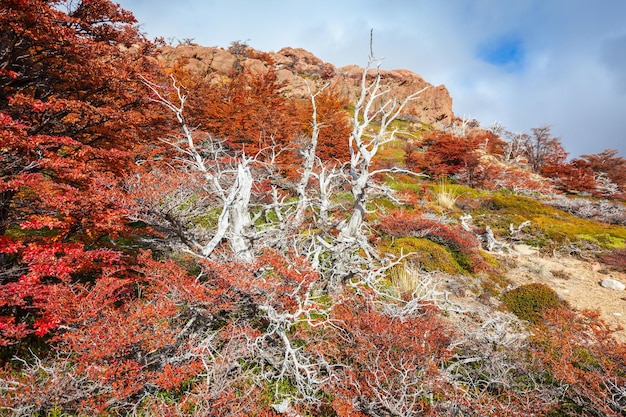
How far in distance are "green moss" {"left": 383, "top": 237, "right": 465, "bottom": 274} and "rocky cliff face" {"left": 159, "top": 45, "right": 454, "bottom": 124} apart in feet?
92.1

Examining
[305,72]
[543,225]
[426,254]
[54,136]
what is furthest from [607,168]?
[305,72]

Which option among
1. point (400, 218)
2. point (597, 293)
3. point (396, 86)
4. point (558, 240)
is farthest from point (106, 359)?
point (396, 86)

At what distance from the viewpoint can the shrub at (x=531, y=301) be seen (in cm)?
616

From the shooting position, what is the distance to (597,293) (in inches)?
285

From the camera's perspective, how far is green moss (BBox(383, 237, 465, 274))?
26.4 ft

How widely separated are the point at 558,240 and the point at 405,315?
9.10 m

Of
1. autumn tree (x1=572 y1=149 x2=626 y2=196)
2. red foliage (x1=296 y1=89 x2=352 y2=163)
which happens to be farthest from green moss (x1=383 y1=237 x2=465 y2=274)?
autumn tree (x1=572 y1=149 x2=626 y2=196)

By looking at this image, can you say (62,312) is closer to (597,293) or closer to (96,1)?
(96,1)

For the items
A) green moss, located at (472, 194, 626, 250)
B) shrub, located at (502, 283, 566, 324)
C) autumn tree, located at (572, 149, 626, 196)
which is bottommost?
shrub, located at (502, 283, 566, 324)

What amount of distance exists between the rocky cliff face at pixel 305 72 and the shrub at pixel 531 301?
101 ft

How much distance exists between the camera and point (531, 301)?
644 centimetres

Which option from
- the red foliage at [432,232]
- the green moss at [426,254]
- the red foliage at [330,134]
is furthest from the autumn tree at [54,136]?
the red foliage at [330,134]

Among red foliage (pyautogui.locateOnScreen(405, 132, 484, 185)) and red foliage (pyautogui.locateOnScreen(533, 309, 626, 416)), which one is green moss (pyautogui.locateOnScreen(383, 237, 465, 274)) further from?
red foliage (pyautogui.locateOnScreen(405, 132, 484, 185))

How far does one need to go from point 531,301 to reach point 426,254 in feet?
8.43
